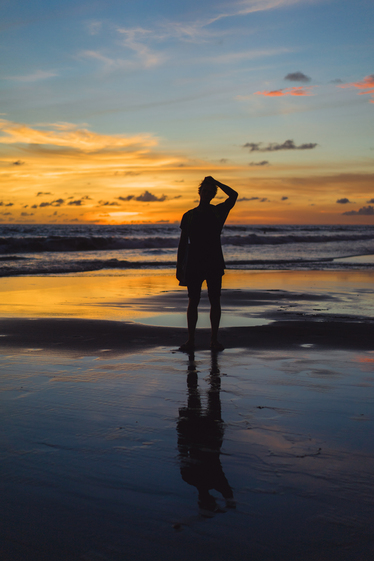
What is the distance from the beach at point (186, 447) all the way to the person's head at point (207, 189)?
5.54 feet

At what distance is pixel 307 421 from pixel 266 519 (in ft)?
3.73

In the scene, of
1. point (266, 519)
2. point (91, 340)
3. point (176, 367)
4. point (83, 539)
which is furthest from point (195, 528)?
point (91, 340)

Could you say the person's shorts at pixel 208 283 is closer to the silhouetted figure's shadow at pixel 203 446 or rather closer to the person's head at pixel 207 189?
the person's head at pixel 207 189

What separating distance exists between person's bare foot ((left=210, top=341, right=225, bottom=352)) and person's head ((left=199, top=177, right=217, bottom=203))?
161 centimetres

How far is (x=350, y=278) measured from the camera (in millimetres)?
13570

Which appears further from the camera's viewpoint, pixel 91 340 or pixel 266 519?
pixel 91 340

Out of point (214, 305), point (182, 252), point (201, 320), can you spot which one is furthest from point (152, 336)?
point (201, 320)

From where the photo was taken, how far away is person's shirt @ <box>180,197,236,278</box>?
529cm

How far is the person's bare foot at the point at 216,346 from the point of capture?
5.16m

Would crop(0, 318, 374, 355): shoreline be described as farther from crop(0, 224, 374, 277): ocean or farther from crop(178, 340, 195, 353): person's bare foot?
crop(0, 224, 374, 277): ocean

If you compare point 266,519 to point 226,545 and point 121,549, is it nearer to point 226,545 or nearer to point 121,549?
point 226,545

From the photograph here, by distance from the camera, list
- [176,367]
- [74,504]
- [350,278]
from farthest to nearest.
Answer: [350,278], [176,367], [74,504]

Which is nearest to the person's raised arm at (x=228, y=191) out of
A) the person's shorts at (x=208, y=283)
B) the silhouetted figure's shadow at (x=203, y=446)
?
the person's shorts at (x=208, y=283)

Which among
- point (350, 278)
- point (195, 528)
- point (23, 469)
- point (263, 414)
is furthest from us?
point (350, 278)
